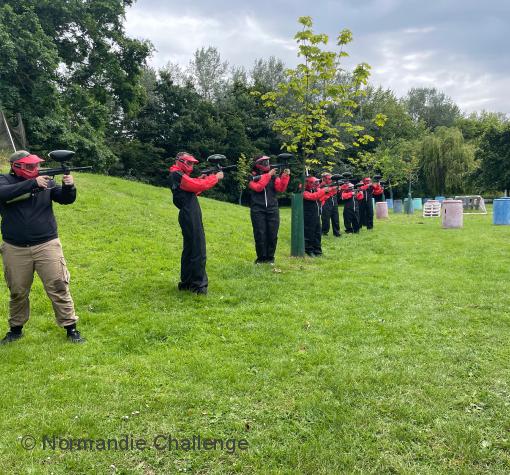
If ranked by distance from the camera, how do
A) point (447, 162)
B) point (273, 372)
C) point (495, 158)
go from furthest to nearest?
point (447, 162) → point (495, 158) → point (273, 372)

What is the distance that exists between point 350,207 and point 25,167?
1418 centimetres

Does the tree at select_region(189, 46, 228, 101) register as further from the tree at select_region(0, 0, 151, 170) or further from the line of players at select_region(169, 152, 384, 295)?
the line of players at select_region(169, 152, 384, 295)

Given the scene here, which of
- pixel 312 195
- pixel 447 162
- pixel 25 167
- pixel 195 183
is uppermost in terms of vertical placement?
pixel 447 162

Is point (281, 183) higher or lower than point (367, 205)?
higher

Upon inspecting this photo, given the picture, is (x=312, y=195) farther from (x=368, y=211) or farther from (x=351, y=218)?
(x=368, y=211)

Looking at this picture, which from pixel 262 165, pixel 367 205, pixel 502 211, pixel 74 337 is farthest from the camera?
pixel 367 205

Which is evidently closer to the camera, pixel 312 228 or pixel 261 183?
pixel 261 183

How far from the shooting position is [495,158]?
112ft

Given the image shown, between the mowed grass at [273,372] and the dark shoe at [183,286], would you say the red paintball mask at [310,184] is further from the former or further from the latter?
the dark shoe at [183,286]

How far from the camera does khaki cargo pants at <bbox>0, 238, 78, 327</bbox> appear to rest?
5516mm

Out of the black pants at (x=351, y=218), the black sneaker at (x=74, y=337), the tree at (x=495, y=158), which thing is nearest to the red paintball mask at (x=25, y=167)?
the black sneaker at (x=74, y=337)

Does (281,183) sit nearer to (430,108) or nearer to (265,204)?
(265,204)

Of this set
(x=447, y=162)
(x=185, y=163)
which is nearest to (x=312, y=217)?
(x=185, y=163)

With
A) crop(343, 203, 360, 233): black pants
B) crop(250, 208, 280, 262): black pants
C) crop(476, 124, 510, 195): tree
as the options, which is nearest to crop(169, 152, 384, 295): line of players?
crop(250, 208, 280, 262): black pants
